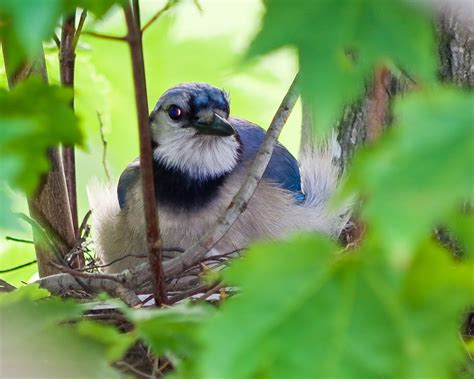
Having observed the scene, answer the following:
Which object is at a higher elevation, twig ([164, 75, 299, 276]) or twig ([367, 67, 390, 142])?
twig ([367, 67, 390, 142])

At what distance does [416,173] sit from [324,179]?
7.60ft

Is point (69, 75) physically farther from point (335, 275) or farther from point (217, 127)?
point (335, 275)

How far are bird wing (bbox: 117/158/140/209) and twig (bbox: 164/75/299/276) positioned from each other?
3.07ft

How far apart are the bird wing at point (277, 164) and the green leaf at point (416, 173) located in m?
2.18

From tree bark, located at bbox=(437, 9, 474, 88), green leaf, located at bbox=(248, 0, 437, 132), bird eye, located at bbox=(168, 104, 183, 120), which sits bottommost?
bird eye, located at bbox=(168, 104, 183, 120)

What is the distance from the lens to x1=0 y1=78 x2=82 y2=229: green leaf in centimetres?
104

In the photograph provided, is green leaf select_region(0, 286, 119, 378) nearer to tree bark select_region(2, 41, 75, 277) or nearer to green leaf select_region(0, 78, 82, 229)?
green leaf select_region(0, 78, 82, 229)

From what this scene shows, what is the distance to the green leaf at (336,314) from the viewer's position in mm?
1024

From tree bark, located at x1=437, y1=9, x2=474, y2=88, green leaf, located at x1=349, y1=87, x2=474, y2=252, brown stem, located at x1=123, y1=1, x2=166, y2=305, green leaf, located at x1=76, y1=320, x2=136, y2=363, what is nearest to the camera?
green leaf, located at x1=349, y1=87, x2=474, y2=252

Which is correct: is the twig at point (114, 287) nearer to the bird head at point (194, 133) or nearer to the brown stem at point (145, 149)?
the brown stem at point (145, 149)

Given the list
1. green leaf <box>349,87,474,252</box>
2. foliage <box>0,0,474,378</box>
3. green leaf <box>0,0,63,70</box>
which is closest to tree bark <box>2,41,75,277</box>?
foliage <box>0,0,474,378</box>

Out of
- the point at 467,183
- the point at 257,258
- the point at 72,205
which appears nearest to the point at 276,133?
the point at 72,205

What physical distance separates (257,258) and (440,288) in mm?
205

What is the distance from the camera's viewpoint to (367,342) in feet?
3.42
